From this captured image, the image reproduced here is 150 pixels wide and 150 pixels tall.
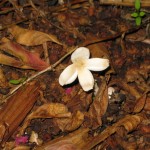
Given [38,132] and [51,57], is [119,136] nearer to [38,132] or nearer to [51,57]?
[38,132]

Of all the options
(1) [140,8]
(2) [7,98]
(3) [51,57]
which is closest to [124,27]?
(1) [140,8]

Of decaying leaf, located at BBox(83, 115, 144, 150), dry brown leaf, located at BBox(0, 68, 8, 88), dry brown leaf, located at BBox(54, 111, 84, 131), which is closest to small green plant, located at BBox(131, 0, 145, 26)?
decaying leaf, located at BBox(83, 115, 144, 150)

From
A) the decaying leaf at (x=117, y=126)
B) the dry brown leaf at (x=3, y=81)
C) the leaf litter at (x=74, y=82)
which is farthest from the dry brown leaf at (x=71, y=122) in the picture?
the dry brown leaf at (x=3, y=81)

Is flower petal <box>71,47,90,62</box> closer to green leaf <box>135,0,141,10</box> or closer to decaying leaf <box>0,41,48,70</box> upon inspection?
decaying leaf <box>0,41,48,70</box>

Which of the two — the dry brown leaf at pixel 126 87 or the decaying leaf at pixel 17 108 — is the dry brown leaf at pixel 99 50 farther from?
the decaying leaf at pixel 17 108

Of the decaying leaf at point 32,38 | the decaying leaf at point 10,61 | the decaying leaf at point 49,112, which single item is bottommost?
the decaying leaf at point 49,112

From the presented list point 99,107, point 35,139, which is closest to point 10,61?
point 35,139

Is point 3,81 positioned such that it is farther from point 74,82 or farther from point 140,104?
point 140,104
